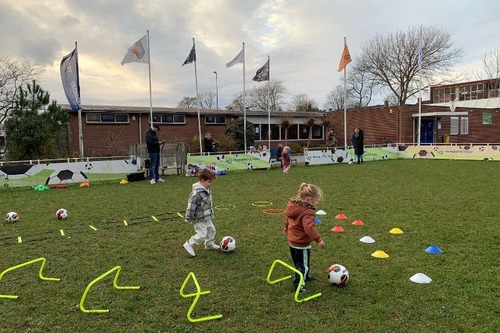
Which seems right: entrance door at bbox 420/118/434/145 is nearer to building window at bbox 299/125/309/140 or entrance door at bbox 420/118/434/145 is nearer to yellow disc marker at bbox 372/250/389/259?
building window at bbox 299/125/309/140

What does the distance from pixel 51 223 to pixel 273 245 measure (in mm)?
4917

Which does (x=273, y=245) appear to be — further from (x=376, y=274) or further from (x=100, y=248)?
(x=100, y=248)

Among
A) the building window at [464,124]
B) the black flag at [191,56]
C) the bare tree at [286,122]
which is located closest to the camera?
the black flag at [191,56]

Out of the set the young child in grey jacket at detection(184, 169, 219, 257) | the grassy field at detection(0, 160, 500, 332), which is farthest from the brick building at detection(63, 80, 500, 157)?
the young child in grey jacket at detection(184, 169, 219, 257)

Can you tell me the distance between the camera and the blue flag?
58.4ft

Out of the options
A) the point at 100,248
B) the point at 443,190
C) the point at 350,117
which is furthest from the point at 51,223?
the point at 350,117

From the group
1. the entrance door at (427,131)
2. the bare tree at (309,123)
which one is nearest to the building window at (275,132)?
the bare tree at (309,123)

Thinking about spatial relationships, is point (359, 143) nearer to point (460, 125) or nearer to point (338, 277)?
point (338, 277)

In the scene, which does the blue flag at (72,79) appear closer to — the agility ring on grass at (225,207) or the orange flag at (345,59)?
the agility ring on grass at (225,207)

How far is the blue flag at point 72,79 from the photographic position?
58.4 ft

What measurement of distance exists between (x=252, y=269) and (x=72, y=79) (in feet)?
53.2

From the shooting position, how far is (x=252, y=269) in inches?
198

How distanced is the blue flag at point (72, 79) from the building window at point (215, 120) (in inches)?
592

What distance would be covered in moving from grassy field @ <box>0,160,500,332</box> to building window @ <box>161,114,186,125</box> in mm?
20414
